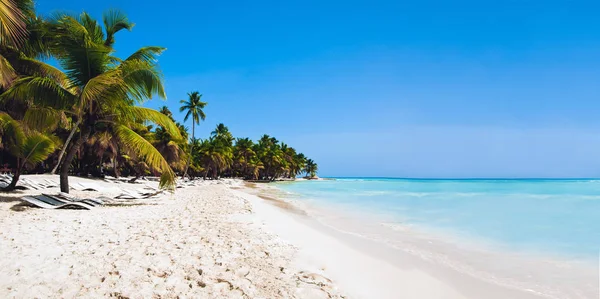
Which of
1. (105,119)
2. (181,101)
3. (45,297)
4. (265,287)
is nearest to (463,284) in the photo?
(265,287)

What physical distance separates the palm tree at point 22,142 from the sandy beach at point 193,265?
5.13 m

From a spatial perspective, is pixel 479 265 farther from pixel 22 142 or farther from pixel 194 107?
pixel 194 107

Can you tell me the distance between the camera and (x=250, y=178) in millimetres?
85750

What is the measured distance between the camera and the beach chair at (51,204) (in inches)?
333

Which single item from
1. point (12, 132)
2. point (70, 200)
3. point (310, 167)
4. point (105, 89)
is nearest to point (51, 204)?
point (70, 200)

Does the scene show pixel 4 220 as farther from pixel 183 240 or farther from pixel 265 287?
pixel 265 287

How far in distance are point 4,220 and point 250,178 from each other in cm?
7981

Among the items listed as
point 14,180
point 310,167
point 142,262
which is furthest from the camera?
point 310,167

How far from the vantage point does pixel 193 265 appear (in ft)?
14.3

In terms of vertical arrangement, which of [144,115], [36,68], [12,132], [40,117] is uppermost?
[36,68]

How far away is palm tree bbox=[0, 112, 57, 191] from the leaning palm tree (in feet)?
3.51

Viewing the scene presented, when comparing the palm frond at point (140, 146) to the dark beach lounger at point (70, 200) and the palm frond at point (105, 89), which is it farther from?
the dark beach lounger at point (70, 200)

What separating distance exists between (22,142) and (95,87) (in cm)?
419

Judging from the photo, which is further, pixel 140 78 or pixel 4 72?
pixel 140 78
